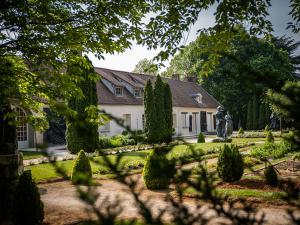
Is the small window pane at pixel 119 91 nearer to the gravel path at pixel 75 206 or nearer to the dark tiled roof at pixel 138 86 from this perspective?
the dark tiled roof at pixel 138 86

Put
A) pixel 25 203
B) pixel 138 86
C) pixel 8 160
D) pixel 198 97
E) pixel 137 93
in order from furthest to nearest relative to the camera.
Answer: pixel 198 97, pixel 137 93, pixel 138 86, pixel 8 160, pixel 25 203

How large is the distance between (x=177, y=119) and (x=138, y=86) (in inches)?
262

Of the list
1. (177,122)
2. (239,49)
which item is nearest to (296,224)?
(177,122)

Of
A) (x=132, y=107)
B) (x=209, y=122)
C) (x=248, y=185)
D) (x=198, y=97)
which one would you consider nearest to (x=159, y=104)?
(x=132, y=107)

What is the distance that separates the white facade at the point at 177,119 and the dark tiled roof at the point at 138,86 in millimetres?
528

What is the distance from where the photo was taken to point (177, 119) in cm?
3634

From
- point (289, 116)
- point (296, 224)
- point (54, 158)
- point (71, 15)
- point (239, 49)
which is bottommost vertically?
point (296, 224)

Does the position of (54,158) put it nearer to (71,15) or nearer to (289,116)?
(289,116)

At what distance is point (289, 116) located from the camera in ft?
5.52

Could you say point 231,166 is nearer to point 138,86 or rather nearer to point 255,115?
point 138,86

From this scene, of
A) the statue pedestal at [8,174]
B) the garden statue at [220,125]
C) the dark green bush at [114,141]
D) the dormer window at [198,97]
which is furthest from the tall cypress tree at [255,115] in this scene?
the statue pedestal at [8,174]

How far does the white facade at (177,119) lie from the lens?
94.2 feet

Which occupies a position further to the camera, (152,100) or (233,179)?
(152,100)

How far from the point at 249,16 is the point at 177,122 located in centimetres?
3044
